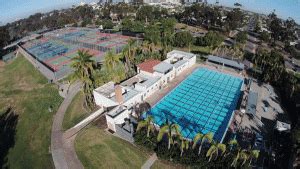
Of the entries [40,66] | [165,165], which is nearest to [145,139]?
[165,165]

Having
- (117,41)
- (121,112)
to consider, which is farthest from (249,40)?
(121,112)

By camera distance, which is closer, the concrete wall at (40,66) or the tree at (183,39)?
the concrete wall at (40,66)

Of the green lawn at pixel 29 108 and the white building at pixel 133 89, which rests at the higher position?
the white building at pixel 133 89

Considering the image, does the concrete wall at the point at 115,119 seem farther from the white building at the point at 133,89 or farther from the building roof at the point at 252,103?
the building roof at the point at 252,103

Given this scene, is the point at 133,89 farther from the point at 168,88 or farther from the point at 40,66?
the point at 40,66

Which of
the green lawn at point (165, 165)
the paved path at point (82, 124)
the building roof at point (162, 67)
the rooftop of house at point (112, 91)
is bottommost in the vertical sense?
the green lawn at point (165, 165)

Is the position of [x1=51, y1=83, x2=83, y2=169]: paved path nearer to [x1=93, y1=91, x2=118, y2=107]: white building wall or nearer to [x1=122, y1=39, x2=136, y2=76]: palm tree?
[x1=93, y1=91, x2=118, y2=107]: white building wall

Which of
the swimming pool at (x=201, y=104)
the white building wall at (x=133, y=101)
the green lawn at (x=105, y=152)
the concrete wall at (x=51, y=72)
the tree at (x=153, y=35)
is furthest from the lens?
the tree at (x=153, y=35)

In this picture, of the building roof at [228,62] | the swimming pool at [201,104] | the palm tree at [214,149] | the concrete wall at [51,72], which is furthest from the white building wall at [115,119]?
the building roof at [228,62]

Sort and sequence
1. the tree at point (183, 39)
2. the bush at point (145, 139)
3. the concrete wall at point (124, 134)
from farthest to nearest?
the tree at point (183, 39)
the concrete wall at point (124, 134)
the bush at point (145, 139)
